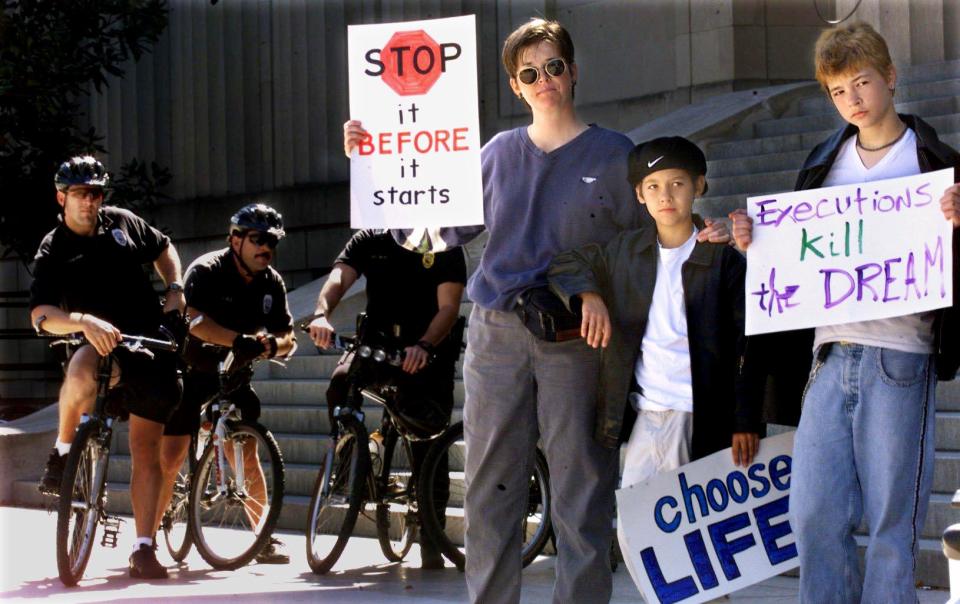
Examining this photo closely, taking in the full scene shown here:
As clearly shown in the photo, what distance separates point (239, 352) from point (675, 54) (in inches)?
293

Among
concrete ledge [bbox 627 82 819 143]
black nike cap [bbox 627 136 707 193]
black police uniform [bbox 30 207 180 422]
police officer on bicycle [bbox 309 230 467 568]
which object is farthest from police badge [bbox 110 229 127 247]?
concrete ledge [bbox 627 82 819 143]

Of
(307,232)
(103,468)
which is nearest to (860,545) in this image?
(103,468)

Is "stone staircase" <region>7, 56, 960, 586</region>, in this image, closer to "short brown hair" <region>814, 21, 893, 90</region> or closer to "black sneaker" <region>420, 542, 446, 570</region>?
"black sneaker" <region>420, 542, 446, 570</region>

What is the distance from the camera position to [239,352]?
26.2ft

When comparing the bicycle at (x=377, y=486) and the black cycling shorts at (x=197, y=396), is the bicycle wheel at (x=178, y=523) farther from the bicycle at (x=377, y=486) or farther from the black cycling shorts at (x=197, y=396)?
the bicycle at (x=377, y=486)

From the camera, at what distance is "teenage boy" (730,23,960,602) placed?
4.36 meters

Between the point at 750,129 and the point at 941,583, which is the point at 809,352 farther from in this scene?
the point at 750,129

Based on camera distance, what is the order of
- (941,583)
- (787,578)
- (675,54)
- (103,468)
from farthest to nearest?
(675,54)
(103,468)
(787,578)
(941,583)

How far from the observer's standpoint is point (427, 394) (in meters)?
7.71

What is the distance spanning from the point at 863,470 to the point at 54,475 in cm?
450

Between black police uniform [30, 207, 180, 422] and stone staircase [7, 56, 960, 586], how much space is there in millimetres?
1733

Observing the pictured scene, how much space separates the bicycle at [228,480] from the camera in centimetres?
800

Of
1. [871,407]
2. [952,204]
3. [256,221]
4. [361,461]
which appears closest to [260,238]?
[256,221]

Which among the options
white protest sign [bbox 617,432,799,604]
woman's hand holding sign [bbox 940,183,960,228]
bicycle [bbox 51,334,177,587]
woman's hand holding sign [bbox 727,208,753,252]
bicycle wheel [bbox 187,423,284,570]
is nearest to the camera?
woman's hand holding sign [bbox 940,183,960,228]
